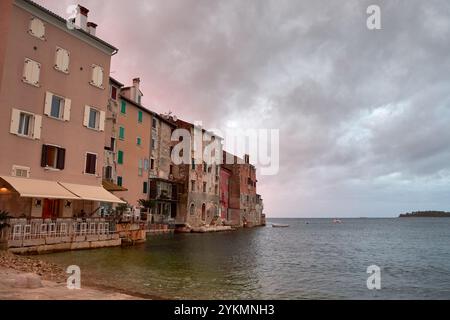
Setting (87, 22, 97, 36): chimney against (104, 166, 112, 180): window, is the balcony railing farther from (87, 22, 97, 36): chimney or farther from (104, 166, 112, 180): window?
(87, 22, 97, 36): chimney

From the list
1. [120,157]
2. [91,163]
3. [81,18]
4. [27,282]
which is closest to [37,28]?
[81,18]

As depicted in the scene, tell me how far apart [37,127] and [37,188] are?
482cm

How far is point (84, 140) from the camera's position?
28.1 m

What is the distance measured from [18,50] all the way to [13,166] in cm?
741

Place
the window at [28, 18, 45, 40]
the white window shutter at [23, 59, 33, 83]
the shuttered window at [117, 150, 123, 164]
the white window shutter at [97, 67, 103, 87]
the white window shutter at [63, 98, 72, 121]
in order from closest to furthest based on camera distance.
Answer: the white window shutter at [23, 59, 33, 83] < the window at [28, 18, 45, 40] < the white window shutter at [63, 98, 72, 121] < the white window shutter at [97, 67, 103, 87] < the shuttered window at [117, 150, 123, 164]

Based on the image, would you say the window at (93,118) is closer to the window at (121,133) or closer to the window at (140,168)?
the window at (121,133)

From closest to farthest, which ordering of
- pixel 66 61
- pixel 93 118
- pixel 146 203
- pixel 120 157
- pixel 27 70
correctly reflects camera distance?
pixel 27 70 → pixel 66 61 → pixel 93 118 → pixel 120 157 → pixel 146 203

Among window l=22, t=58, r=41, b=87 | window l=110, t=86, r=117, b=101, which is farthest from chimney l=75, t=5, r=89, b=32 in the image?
window l=110, t=86, r=117, b=101

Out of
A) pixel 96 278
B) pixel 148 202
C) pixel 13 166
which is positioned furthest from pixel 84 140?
pixel 148 202

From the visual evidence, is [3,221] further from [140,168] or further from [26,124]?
[140,168]

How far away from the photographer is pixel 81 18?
29.5m

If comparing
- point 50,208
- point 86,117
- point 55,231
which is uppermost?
point 86,117

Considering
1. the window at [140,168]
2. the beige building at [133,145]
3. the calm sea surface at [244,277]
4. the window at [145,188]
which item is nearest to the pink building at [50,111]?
the calm sea surface at [244,277]

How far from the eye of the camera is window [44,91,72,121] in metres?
25.3
